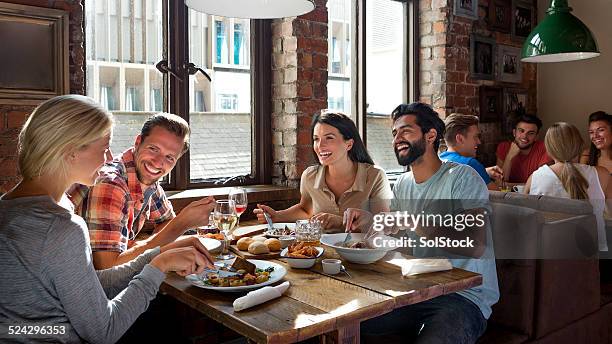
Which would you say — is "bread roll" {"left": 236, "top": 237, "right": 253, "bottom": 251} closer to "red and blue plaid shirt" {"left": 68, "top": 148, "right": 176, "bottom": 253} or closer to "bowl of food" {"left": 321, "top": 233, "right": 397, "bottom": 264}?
"bowl of food" {"left": 321, "top": 233, "right": 397, "bottom": 264}

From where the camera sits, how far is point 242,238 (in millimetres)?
2154

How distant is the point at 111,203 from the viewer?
179 cm

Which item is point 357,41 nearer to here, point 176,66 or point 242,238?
point 176,66

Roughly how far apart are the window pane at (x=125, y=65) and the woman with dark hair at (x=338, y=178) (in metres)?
0.91

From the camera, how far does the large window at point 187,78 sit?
9.16ft

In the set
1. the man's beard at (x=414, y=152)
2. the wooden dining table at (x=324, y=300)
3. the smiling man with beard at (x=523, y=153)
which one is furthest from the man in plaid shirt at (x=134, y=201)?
the smiling man with beard at (x=523, y=153)

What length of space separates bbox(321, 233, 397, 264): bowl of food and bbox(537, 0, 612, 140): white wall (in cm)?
390

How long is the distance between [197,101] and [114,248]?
4.93 ft

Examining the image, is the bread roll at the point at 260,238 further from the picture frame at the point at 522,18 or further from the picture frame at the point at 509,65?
the picture frame at the point at 522,18

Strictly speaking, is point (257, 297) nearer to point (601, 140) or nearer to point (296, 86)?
point (296, 86)

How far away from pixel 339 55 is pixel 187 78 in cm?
119

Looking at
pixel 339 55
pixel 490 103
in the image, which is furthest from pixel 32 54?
pixel 490 103

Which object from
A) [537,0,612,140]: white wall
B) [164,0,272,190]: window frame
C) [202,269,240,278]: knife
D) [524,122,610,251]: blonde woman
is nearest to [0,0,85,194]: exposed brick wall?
[164,0,272,190]: window frame

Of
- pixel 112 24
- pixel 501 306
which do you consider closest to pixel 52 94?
pixel 112 24
